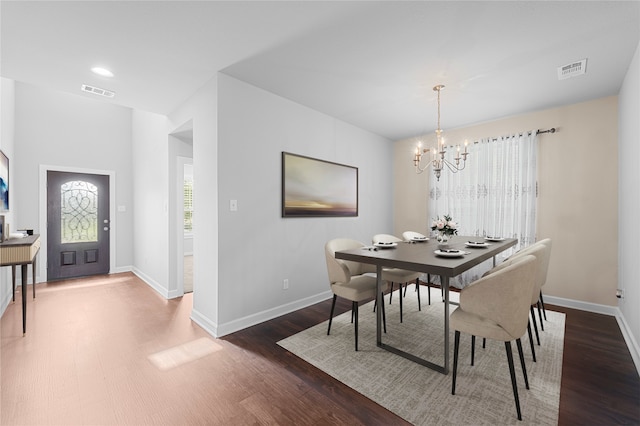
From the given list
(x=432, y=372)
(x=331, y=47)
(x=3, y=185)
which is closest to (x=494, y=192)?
(x=432, y=372)

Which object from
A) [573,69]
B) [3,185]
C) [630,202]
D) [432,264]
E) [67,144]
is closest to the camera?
[432,264]

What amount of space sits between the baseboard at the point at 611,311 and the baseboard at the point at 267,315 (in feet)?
9.75

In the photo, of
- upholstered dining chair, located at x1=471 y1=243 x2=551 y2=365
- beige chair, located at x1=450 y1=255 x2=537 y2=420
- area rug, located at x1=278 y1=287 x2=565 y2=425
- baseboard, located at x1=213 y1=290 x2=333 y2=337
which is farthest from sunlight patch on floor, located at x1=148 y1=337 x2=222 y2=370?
upholstered dining chair, located at x1=471 y1=243 x2=551 y2=365

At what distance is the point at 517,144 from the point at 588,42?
187 centimetres

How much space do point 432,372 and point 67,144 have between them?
679cm

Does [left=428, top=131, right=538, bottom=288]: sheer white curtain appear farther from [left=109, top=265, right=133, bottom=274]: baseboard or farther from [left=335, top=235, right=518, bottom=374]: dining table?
[left=109, top=265, right=133, bottom=274]: baseboard

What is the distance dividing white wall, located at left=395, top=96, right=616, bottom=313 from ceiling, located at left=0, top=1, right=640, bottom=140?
35 cm

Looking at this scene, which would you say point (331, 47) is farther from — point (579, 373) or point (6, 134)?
point (6, 134)

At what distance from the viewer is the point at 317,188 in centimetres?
385

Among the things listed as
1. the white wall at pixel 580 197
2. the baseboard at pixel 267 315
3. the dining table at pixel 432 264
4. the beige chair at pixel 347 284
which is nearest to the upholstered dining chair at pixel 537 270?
the dining table at pixel 432 264

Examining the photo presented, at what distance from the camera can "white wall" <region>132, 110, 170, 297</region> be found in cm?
409

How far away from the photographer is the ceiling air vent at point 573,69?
2582mm

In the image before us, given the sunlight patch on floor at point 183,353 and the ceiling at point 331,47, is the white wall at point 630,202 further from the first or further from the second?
the sunlight patch on floor at point 183,353

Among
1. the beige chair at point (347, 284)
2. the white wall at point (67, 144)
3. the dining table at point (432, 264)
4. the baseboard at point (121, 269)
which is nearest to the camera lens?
the dining table at point (432, 264)
